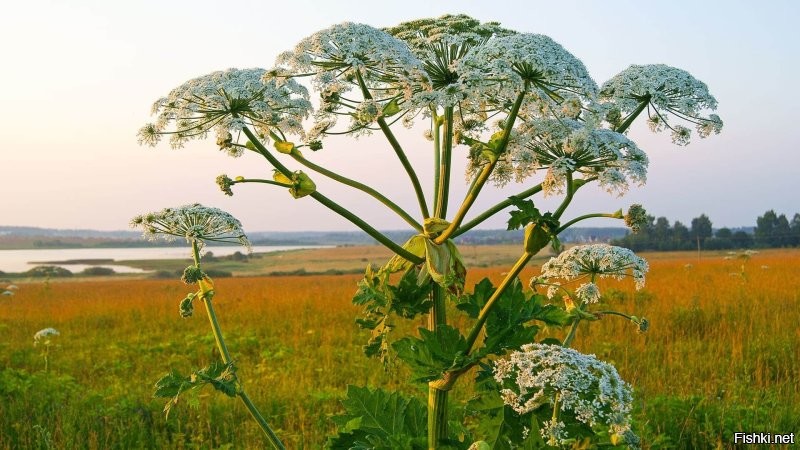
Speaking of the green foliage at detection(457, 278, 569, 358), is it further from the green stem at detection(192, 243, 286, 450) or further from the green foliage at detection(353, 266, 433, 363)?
Result: the green stem at detection(192, 243, 286, 450)

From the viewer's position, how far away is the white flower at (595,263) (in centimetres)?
384

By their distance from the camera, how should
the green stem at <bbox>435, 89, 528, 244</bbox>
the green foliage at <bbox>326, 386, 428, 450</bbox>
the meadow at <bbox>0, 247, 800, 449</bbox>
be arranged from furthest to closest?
the meadow at <bbox>0, 247, 800, 449</bbox> < the green foliage at <bbox>326, 386, 428, 450</bbox> < the green stem at <bbox>435, 89, 528, 244</bbox>

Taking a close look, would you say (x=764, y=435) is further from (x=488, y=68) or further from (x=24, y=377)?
(x=24, y=377)

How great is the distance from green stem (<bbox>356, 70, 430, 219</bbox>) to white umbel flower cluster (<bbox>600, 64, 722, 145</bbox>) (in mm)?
959

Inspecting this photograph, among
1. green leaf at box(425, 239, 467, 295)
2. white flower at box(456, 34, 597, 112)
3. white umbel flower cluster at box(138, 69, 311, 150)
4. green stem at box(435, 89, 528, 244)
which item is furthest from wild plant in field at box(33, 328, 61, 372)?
white flower at box(456, 34, 597, 112)

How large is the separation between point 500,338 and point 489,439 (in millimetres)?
507

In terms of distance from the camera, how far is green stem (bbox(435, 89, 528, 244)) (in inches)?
101

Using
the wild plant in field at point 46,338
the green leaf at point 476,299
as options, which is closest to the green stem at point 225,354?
the green leaf at point 476,299

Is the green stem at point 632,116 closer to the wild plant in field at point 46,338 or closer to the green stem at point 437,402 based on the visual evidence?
the green stem at point 437,402

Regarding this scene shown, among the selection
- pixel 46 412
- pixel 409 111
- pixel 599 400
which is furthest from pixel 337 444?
pixel 46 412

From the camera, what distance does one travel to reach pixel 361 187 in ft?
9.70

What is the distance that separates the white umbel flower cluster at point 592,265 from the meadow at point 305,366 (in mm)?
1048

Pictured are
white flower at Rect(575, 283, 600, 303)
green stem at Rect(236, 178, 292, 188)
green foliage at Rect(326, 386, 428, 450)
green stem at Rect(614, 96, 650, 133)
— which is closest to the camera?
green stem at Rect(236, 178, 292, 188)

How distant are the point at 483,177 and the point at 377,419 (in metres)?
1.39
